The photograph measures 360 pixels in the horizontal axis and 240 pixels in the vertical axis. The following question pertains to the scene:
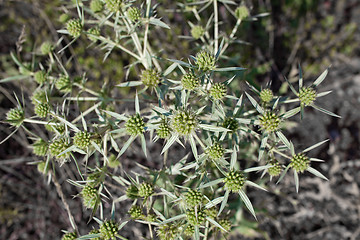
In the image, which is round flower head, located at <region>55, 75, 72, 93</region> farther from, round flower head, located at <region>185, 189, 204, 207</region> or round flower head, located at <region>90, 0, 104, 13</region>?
round flower head, located at <region>185, 189, 204, 207</region>

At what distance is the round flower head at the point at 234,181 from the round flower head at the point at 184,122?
330 mm

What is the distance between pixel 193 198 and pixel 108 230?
0.52 meters

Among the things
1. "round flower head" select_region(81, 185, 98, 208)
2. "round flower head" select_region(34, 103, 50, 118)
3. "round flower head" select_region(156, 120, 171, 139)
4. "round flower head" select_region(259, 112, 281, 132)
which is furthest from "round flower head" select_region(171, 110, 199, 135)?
"round flower head" select_region(34, 103, 50, 118)

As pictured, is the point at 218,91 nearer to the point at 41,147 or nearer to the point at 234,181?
the point at 234,181

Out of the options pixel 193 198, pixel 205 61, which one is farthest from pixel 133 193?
pixel 205 61

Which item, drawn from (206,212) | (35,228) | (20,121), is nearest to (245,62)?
(206,212)

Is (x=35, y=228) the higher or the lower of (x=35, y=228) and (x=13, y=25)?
the lower

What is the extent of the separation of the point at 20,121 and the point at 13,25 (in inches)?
115

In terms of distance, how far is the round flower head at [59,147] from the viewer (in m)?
1.50

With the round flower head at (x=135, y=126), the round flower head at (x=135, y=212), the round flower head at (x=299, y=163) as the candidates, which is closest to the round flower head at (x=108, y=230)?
the round flower head at (x=135, y=212)

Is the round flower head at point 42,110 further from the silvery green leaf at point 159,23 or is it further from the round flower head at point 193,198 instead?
the round flower head at point 193,198

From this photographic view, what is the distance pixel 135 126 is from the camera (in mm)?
1453

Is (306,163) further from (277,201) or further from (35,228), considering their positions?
(35,228)

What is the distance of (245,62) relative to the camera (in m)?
3.42
